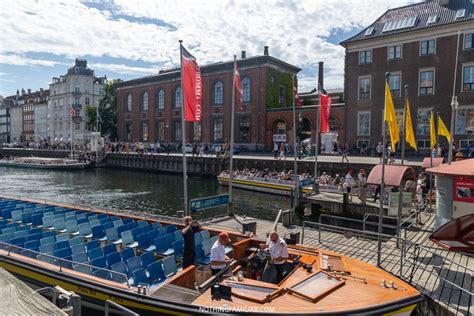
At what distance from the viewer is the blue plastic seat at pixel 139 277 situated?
871 cm

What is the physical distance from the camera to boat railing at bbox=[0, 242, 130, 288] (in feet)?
28.9

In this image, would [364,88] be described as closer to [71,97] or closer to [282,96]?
[282,96]

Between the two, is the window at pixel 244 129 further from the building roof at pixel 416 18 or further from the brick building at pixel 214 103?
the building roof at pixel 416 18

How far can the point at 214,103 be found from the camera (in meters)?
61.3

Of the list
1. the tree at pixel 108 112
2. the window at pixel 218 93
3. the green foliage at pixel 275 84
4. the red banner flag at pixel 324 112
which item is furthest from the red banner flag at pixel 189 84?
the tree at pixel 108 112

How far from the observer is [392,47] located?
142 feet

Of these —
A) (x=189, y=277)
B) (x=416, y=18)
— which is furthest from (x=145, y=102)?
(x=189, y=277)

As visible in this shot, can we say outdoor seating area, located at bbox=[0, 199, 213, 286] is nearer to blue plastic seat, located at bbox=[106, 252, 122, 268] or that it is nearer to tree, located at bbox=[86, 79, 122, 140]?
blue plastic seat, located at bbox=[106, 252, 122, 268]

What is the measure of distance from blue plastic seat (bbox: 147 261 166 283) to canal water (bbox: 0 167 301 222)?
12.7 m

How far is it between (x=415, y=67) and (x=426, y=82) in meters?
2.16

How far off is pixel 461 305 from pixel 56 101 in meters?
116

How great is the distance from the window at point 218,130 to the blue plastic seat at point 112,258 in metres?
50.6

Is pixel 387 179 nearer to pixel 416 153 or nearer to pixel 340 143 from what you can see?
pixel 416 153

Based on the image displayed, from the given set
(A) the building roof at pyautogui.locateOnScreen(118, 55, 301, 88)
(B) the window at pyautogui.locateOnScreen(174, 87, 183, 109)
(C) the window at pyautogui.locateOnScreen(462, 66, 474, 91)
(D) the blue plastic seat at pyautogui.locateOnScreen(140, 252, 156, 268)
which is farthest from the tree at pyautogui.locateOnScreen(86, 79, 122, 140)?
(D) the blue plastic seat at pyautogui.locateOnScreen(140, 252, 156, 268)
